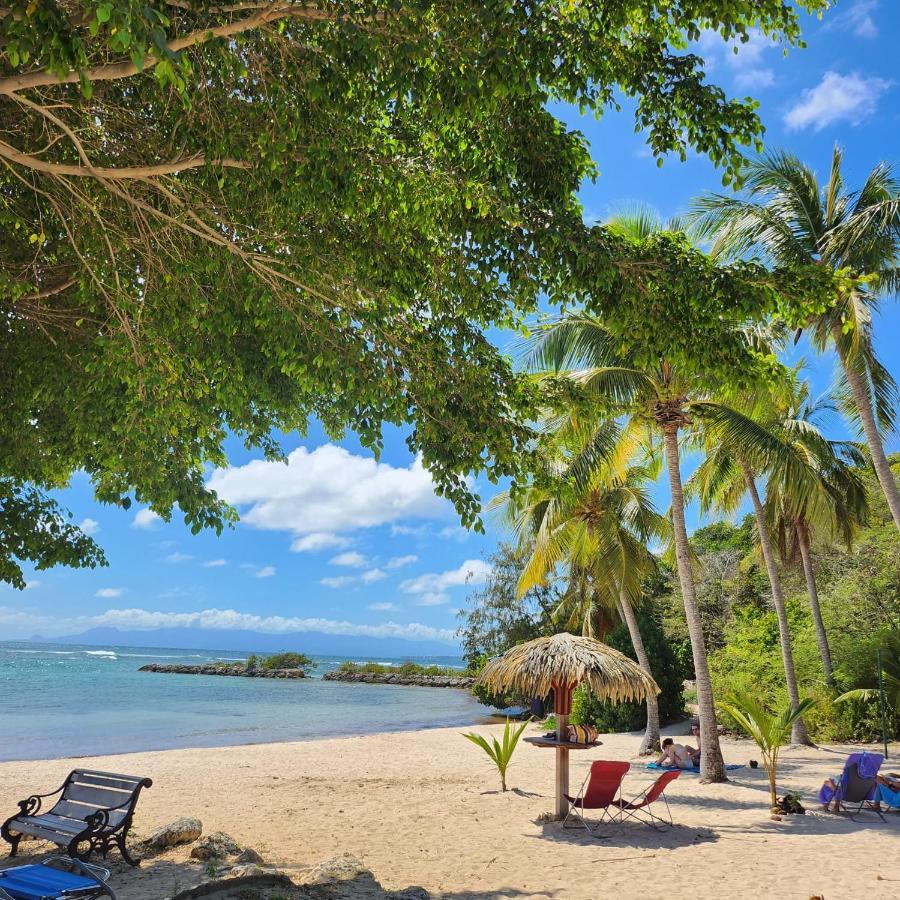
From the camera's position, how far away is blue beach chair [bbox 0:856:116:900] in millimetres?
5203

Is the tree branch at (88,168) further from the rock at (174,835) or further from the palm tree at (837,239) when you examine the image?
the palm tree at (837,239)

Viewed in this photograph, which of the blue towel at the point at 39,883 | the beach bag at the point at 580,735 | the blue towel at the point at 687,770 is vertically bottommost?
the blue towel at the point at 39,883

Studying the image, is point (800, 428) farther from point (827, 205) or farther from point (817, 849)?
point (817, 849)

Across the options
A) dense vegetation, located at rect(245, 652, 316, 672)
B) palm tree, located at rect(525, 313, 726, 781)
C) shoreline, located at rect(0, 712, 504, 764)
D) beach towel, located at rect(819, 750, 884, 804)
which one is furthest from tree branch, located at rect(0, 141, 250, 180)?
dense vegetation, located at rect(245, 652, 316, 672)

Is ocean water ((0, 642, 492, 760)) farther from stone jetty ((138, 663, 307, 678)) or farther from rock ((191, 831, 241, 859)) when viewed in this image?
rock ((191, 831, 241, 859))

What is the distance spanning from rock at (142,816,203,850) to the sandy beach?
0.22m

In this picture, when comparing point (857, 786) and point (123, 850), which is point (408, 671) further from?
point (123, 850)

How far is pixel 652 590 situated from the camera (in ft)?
103

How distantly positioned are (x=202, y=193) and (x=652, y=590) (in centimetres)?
2785

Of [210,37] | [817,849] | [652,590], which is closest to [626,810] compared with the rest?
[817,849]

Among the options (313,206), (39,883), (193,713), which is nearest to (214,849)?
(39,883)

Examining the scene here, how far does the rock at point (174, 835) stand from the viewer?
8320mm

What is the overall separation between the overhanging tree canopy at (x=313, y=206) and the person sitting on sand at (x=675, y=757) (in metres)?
8.81

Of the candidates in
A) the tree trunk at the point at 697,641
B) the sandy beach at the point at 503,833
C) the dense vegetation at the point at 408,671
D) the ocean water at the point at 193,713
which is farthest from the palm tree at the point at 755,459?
the dense vegetation at the point at 408,671
